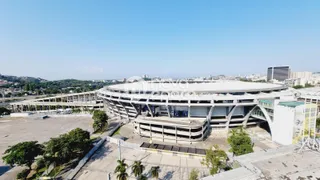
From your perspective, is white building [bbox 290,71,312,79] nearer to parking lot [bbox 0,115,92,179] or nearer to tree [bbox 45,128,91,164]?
parking lot [bbox 0,115,92,179]

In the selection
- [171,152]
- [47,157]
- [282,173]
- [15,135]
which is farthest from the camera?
[15,135]

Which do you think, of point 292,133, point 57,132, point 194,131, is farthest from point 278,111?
point 57,132

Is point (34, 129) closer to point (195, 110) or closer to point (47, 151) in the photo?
point (47, 151)

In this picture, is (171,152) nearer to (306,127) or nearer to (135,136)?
(135,136)

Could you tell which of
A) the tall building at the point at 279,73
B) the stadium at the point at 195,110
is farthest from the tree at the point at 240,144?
the tall building at the point at 279,73

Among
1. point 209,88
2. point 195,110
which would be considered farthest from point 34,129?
point 209,88

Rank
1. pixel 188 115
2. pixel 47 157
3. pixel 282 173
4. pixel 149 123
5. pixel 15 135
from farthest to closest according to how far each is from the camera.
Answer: pixel 15 135 → pixel 188 115 → pixel 149 123 → pixel 47 157 → pixel 282 173

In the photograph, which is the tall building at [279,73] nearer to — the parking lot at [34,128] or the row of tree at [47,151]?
the parking lot at [34,128]

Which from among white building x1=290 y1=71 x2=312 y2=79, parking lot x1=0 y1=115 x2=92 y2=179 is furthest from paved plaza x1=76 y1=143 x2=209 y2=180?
white building x1=290 y1=71 x2=312 y2=79
